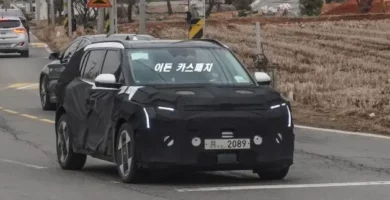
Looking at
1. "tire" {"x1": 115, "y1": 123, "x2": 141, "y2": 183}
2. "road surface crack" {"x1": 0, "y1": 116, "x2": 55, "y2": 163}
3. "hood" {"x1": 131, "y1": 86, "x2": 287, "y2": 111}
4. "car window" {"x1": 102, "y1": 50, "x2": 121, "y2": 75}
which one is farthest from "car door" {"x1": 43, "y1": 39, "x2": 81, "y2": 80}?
"hood" {"x1": 131, "y1": 86, "x2": 287, "y2": 111}

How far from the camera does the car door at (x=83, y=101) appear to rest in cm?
1285

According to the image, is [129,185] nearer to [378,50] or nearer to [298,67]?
[298,67]

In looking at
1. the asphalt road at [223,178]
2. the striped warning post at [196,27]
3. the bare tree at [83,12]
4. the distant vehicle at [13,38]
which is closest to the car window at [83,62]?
the asphalt road at [223,178]

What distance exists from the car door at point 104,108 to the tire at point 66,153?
774 mm

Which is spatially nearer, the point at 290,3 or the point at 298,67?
the point at 298,67

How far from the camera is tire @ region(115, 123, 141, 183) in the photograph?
1148 cm

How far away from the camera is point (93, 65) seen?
1328cm

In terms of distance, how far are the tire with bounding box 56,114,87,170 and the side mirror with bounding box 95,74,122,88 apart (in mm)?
1668

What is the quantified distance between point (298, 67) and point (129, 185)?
20.7 m

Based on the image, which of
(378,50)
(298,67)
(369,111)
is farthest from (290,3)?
(369,111)

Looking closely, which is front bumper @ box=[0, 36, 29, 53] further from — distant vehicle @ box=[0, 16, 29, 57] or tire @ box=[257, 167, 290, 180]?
tire @ box=[257, 167, 290, 180]

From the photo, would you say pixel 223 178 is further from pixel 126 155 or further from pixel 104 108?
→ pixel 104 108

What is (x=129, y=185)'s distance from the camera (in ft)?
38.4

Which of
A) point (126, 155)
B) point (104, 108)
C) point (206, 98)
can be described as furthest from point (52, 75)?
point (206, 98)
